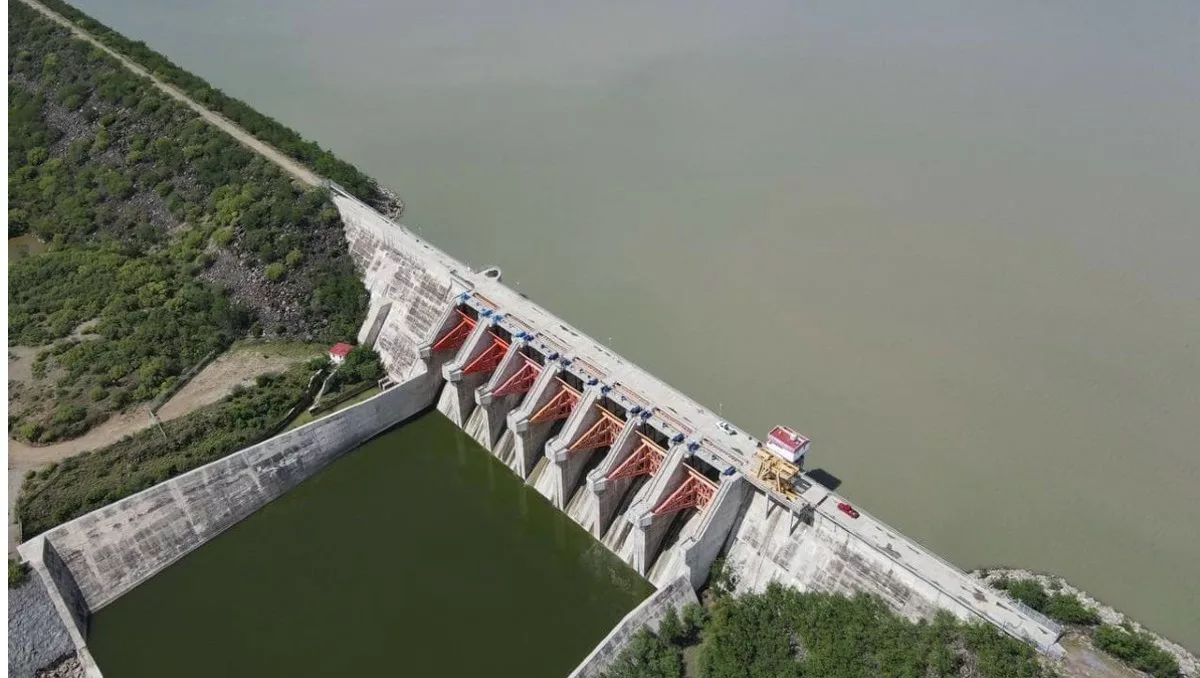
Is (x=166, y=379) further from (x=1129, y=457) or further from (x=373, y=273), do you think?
(x=1129, y=457)

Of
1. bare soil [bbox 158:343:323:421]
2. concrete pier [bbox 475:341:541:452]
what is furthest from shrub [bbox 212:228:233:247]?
concrete pier [bbox 475:341:541:452]

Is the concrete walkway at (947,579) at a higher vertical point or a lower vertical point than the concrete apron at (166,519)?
higher

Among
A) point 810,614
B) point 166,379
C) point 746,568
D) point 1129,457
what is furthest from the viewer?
point 166,379

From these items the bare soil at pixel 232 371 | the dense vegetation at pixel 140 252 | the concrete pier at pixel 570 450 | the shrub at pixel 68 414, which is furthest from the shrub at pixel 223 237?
the concrete pier at pixel 570 450

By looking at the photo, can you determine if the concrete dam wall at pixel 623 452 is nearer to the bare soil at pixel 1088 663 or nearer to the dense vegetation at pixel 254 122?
the bare soil at pixel 1088 663

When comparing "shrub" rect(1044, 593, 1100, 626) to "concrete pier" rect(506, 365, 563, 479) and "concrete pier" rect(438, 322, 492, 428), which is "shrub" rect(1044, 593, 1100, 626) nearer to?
"concrete pier" rect(506, 365, 563, 479)

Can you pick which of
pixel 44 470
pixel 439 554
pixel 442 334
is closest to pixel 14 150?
pixel 44 470
